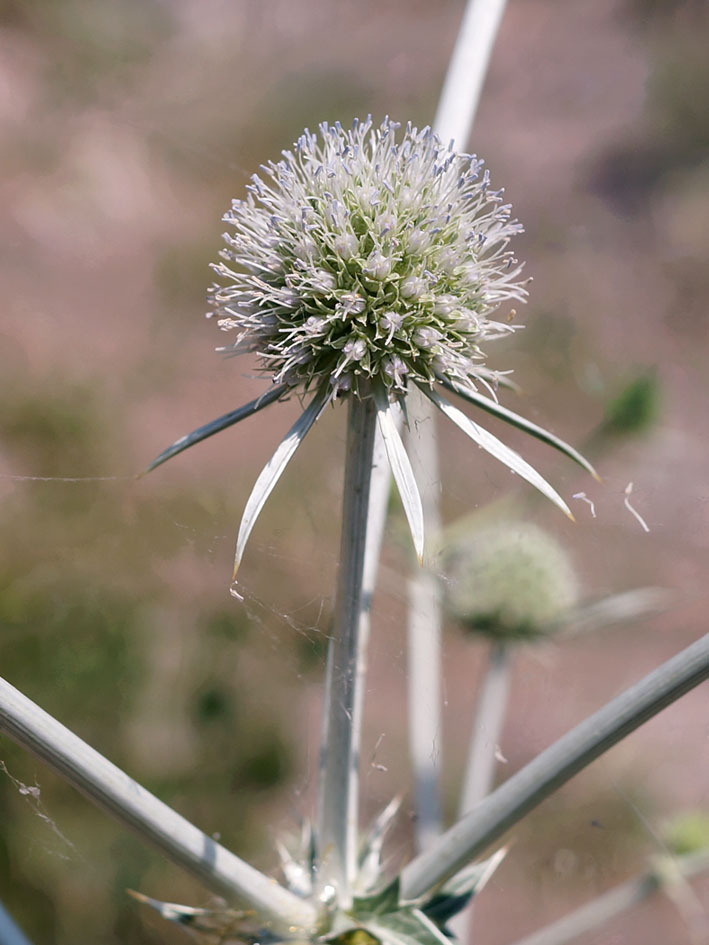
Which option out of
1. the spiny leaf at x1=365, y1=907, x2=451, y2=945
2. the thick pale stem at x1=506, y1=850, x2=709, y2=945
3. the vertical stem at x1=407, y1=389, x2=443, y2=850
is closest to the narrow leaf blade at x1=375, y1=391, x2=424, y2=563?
the spiny leaf at x1=365, y1=907, x2=451, y2=945

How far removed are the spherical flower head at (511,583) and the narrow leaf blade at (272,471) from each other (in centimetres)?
72

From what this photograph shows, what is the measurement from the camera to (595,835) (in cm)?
165

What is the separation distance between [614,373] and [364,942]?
1842 millimetres

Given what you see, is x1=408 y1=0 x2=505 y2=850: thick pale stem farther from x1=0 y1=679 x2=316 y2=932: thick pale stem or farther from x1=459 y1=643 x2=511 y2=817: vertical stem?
x1=0 y1=679 x2=316 y2=932: thick pale stem

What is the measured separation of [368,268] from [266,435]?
1900mm

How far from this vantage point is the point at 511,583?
1394mm

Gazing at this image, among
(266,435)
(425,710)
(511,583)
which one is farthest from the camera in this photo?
(266,435)

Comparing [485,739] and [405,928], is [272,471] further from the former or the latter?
[485,739]

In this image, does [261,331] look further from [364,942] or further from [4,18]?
[4,18]

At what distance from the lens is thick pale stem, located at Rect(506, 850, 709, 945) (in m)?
0.98

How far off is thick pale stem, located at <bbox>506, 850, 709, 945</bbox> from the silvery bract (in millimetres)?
725

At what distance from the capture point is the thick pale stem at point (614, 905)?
0.98 metres

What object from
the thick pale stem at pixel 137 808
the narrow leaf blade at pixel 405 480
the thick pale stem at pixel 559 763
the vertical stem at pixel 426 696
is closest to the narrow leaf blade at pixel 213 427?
the narrow leaf blade at pixel 405 480

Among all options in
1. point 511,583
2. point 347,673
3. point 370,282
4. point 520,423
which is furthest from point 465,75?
point 511,583
